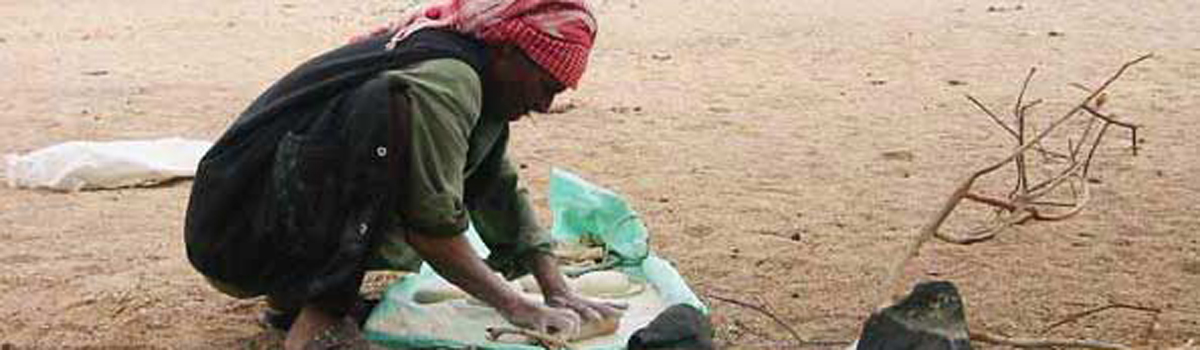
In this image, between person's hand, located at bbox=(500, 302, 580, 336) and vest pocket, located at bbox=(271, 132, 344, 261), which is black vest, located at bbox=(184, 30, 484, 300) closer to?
vest pocket, located at bbox=(271, 132, 344, 261)

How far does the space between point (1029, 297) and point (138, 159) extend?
2.44 m

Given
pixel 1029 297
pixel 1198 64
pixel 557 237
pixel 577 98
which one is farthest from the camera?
pixel 1198 64

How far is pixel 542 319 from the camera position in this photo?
2947mm

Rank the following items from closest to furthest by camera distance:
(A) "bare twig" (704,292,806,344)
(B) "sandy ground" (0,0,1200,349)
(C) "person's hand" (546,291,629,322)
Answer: (C) "person's hand" (546,291,629,322)
(A) "bare twig" (704,292,806,344)
(B) "sandy ground" (0,0,1200,349)

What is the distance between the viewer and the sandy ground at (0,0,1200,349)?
11.5 feet

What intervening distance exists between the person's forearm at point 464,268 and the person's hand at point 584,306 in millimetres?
205

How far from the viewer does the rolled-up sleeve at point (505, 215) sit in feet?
10.9

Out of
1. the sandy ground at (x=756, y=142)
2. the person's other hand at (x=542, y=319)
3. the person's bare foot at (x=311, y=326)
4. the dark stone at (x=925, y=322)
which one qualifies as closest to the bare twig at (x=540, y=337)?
the person's other hand at (x=542, y=319)

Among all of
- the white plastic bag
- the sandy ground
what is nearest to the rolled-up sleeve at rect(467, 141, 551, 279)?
the sandy ground

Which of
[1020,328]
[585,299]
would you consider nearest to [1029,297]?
[1020,328]

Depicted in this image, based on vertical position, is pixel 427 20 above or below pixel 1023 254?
above

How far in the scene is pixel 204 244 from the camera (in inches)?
118

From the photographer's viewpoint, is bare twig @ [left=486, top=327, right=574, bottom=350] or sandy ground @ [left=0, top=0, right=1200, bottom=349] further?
sandy ground @ [left=0, top=0, right=1200, bottom=349]

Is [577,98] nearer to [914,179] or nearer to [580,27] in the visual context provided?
[914,179]
